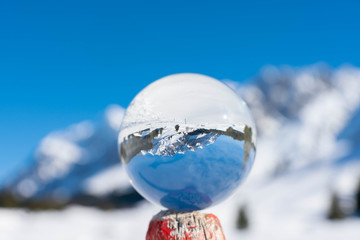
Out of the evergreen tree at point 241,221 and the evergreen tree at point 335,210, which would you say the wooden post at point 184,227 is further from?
the evergreen tree at point 335,210

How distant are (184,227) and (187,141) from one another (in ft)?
2.79

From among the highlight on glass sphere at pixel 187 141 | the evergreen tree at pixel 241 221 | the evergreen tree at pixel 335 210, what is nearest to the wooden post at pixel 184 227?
the highlight on glass sphere at pixel 187 141

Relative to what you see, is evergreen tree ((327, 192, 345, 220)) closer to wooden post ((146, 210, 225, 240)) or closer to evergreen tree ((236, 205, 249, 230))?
evergreen tree ((236, 205, 249, 230))

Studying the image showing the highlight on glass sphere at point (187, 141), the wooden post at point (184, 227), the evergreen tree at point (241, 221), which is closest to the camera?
the highlight on glass sphere at point (187, 141)

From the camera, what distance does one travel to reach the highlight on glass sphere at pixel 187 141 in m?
2.87

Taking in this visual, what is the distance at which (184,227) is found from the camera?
10.0 feet

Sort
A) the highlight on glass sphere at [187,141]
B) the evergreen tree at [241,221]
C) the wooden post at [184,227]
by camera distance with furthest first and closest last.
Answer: the evergreen tree at [241,221], the wooden post at [184,227], the highlight on glass sphere at [187,141]

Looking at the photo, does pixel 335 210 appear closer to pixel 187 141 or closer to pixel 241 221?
pixel 241 221

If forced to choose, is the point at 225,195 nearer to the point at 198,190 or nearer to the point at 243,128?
the point at 198,190

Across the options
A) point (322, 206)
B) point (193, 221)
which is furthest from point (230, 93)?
point (322, 206)

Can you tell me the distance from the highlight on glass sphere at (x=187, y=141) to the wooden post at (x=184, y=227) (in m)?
0.11

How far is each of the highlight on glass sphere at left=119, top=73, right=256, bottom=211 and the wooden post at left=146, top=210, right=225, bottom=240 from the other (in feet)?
0.37

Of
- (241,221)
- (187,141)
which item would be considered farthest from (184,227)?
(241,221)

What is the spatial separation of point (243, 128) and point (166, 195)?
3.21 ft
